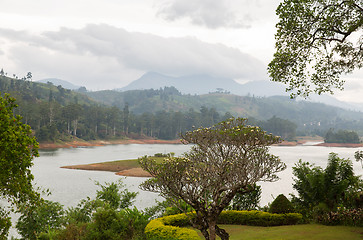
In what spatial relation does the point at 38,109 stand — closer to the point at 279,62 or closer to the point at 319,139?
the point at 279,62

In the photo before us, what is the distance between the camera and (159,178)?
11344 mm

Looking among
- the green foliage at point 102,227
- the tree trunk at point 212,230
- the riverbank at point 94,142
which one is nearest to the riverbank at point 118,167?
the green foliage at point 102,227

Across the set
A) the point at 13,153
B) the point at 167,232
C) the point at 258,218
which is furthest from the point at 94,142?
the point at 167,232

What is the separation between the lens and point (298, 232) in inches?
558

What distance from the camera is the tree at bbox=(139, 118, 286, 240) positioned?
11422 millimetres

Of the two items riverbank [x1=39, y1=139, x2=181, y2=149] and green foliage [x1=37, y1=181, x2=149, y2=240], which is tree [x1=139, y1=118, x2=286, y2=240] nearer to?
green foliage [x1=37, y1=181, x2=149, y2=240]

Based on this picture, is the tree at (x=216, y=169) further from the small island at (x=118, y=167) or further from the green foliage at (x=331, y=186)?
the small island at (x=118, y=167)

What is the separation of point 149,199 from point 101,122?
110044 mm

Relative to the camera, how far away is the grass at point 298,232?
1322cm

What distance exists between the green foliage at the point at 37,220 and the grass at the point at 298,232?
8.11m

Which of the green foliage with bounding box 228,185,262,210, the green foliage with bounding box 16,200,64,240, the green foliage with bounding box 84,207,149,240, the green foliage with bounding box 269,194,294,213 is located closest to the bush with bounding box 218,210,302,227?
the green foliage with bounding box 269,194,294,213

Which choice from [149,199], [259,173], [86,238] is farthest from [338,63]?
[149,199]

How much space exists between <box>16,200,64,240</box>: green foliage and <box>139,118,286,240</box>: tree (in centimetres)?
594

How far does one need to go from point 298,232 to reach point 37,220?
11.5 meters
